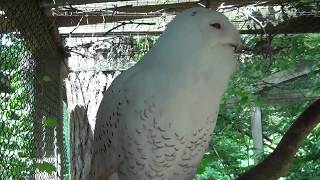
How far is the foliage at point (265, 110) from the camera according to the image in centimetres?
264

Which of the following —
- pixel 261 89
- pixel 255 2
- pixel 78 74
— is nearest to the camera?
pixel 255 2

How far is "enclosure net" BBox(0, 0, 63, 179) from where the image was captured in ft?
4.12

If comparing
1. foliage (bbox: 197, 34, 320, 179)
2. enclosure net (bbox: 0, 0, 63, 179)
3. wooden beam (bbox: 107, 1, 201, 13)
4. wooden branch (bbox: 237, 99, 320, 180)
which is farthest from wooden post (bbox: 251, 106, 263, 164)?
wooden branch (bbox: 237, 99, 320, 180)

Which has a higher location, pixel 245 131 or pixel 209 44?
pixel 209 44

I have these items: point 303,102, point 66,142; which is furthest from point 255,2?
point 303,102

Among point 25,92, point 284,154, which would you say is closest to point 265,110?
point 284,154

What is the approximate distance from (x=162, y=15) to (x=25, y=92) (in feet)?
2.46

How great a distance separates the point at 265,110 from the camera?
15.5 feet

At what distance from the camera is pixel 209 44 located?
107 centimetres

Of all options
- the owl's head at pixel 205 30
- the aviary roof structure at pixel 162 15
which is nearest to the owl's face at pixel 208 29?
the owl's head at pixel 205 30

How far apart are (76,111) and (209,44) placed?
1192mm

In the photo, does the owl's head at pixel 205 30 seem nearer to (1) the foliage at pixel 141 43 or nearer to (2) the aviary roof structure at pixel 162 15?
(2) the aviary roof structure at pixel 162 15

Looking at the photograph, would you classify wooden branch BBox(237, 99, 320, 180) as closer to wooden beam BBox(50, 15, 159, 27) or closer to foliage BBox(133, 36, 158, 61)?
wooden beam BBox(50, 15, 159, 27)

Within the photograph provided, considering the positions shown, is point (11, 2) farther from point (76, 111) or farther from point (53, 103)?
point (76, 111)
